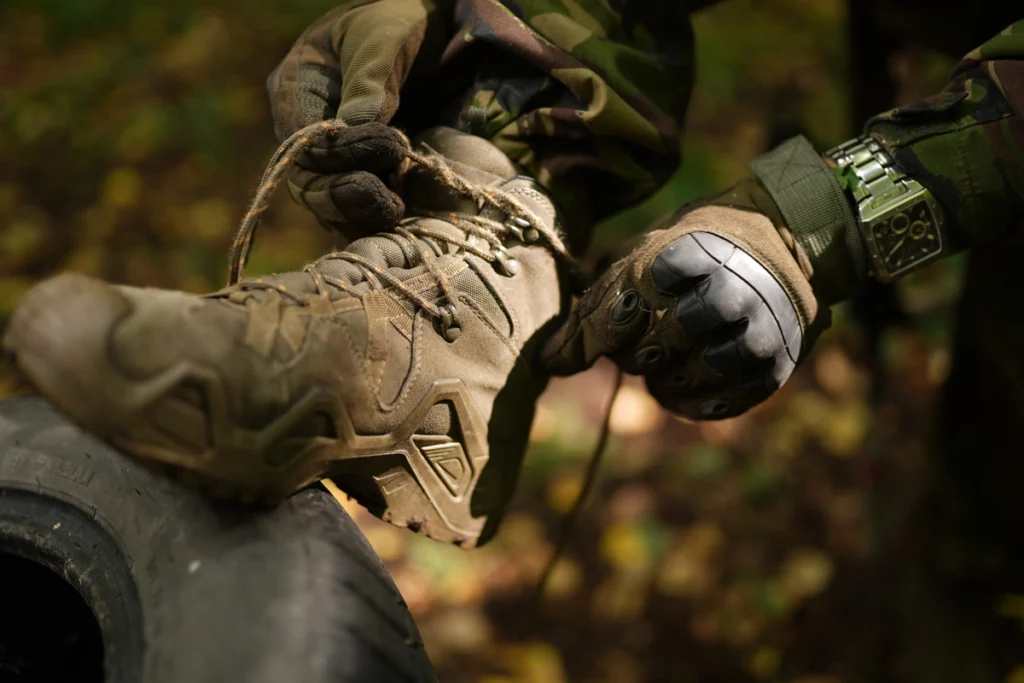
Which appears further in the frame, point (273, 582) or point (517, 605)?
point (517, 605)

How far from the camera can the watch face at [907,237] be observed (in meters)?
0.81

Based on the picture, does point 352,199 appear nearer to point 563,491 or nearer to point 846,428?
point 563,491

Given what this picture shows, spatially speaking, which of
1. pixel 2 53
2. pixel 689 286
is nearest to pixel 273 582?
pixel 689 286

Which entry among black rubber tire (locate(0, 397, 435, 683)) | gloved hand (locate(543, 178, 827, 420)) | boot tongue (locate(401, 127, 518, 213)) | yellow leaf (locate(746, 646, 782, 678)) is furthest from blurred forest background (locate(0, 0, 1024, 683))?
black rubber tire (locate(0, 397, 435, 683))

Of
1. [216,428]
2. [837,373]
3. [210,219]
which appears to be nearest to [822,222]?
[216,428]

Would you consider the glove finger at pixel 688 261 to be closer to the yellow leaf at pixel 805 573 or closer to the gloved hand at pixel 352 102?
the gloved hand at pixel 352 102

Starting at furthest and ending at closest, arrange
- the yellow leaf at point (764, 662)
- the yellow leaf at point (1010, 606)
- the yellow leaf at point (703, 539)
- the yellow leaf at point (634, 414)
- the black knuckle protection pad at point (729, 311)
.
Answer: the yellow leaf at point (634, 414), the yellow leaf at point (703, 539), the yellow leaf at point (764, 662), the yellow leaf at point (1010, 606), the black knuckle protection pad at point (729, 311)

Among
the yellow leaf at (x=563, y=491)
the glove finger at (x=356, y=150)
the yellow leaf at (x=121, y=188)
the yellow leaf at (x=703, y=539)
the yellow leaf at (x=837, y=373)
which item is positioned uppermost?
the glove finger at (x=356, y=150)

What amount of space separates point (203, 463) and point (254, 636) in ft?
0.42

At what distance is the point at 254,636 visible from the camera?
61 centimetres

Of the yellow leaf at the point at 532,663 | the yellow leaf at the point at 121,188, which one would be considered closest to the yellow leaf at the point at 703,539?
the yellow leaf at the point at 532,663

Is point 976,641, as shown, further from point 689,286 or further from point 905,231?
point 689,286

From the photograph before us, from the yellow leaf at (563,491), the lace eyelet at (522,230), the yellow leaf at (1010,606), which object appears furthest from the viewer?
the yellow leaf at (563,491)

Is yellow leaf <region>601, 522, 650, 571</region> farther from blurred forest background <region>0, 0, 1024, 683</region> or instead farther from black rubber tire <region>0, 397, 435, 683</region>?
black rubber tire <region>0, 397, 435, 683</region>
